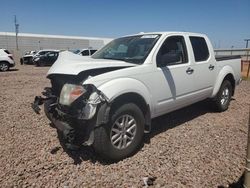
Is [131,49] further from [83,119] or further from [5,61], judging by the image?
[5,61]

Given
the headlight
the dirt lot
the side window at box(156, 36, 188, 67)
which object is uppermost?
the side window at box(156, 36, 188, 67)

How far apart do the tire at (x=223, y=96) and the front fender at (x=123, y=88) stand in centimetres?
273

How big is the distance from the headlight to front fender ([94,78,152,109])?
Answer: 0.27 metres

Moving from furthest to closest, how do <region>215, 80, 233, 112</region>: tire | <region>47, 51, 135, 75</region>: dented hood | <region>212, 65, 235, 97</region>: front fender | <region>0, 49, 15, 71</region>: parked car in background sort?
<region>0, 49, 15, 71</region>: parked car in background < <region>215, 80, 233, 112</region>: tire < <region>212, 65, 235, 97</region>: front fender < <region>47, 51, 135, 75</region>: dented hood

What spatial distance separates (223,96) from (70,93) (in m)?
4.21

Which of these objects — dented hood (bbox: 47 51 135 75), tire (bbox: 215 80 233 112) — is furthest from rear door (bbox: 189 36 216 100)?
dented hood (bbox: 47 51 135 75)

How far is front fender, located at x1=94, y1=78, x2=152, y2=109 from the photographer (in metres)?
3.58

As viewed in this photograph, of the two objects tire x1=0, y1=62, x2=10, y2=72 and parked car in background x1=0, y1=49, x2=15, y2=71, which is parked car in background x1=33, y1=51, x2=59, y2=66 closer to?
parked car in background x1=0, y1=49, x2=15, y2=71

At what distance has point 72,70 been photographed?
144 inches

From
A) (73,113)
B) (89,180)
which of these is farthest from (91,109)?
(89,180)

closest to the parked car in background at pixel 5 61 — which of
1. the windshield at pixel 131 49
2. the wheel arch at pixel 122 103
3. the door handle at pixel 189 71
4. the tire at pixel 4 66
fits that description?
the tire at pixel 4 66

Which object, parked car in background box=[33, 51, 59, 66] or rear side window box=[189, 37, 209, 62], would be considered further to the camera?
parked car in background box=[33, 51, 59, 66]

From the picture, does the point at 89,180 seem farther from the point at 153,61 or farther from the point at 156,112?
the point at 153,61

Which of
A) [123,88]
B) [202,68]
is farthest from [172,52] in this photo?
[123,88]
